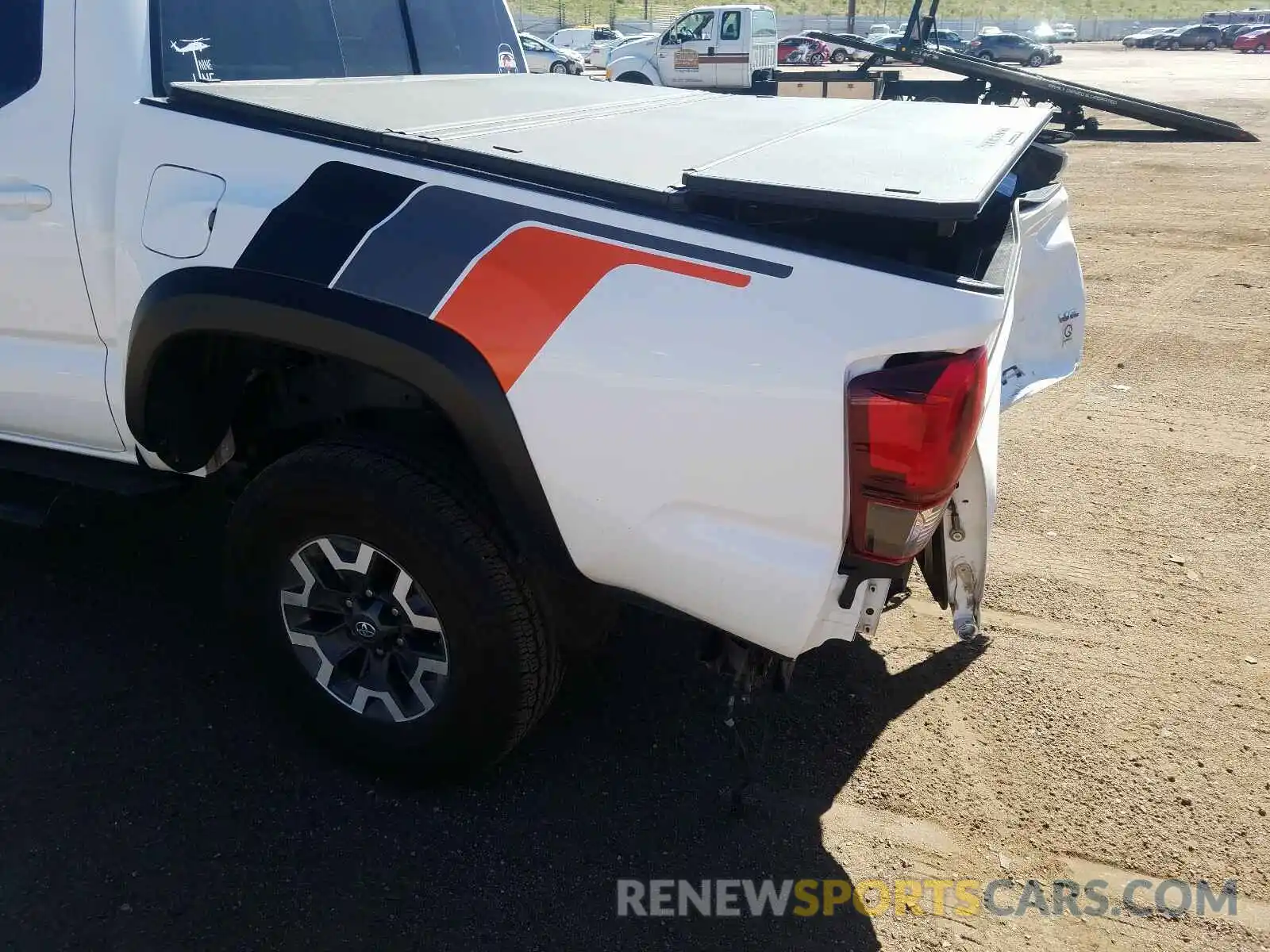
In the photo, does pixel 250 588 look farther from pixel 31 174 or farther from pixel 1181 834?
pixel 1181 834

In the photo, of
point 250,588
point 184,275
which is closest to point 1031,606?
point 250,588

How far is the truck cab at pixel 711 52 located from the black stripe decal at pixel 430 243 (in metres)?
19.2

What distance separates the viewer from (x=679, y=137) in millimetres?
2740

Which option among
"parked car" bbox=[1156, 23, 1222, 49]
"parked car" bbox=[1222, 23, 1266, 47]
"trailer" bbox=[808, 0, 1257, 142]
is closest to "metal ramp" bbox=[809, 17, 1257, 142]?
"trailer" bbox=[808, 0, 1257, 142]

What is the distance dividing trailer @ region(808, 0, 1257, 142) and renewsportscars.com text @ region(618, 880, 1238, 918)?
1511 centimetres

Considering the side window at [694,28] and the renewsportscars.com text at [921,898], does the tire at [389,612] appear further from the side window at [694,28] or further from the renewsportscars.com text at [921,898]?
the side window at [694,28]

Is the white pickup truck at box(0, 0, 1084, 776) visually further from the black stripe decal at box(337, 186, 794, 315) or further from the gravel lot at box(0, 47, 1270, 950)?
the gravel lot at box(0, 47, 1270, 950)

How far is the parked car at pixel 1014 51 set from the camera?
41000 millimetres

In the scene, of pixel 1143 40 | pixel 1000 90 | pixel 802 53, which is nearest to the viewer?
pixel 1000 90

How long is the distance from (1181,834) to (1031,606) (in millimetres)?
1081

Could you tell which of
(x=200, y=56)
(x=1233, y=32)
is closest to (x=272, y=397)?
(x=200, y=56)

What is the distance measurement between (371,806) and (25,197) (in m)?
1.88

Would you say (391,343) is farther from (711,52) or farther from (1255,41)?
(1255,41)

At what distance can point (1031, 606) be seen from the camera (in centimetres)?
359
